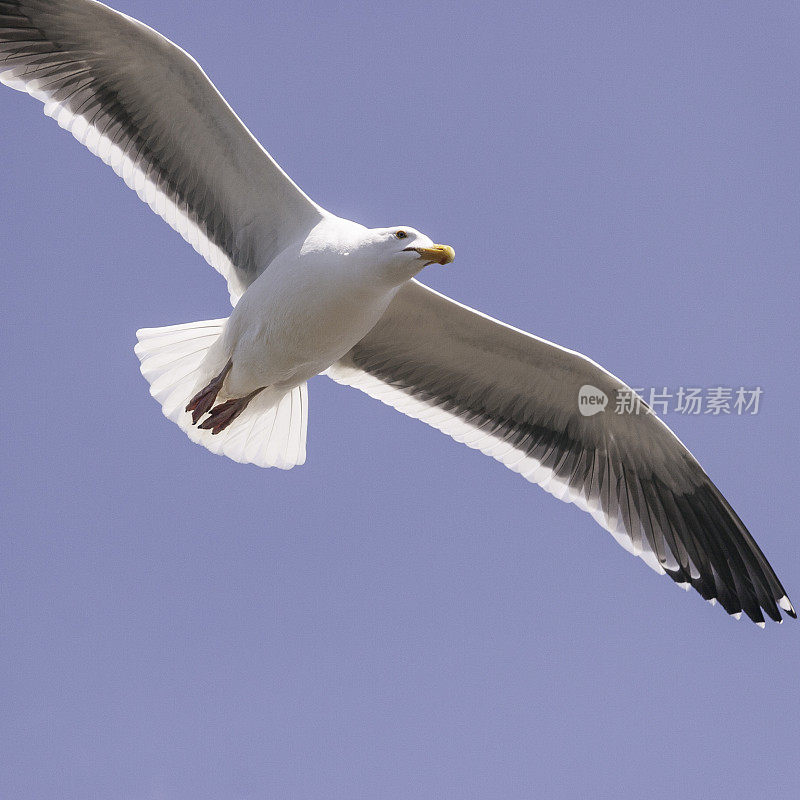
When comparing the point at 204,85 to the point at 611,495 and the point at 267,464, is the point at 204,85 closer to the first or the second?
the point at 267,464

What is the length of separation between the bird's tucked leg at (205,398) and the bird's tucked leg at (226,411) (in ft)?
0.33

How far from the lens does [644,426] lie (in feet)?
21.9

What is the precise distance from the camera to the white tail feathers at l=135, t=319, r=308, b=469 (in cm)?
637

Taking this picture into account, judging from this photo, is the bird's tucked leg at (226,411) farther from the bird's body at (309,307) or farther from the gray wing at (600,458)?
the gray wing at (600,458)

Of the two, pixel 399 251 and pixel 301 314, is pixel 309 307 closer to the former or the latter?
pixel 301 314

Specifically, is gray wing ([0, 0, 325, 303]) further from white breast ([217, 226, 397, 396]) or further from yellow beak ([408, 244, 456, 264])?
yellow beak ([408, 244, 456, 264])

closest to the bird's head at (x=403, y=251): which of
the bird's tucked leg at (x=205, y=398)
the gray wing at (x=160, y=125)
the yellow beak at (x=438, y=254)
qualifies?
the yellow beak at (x=438, y=254)

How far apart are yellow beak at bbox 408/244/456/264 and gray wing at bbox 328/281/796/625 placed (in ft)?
4.52

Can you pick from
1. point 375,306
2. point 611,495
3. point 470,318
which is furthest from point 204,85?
point 611,495

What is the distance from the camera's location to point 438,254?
5.25m

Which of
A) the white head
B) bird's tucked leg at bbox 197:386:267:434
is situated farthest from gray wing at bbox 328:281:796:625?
the white head

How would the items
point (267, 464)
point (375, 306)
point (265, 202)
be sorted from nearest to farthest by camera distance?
1. point (375, 306)
2. point (265, 202)
3. point (267, 464)

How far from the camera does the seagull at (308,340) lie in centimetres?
577

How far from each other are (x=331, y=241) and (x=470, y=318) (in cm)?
94
